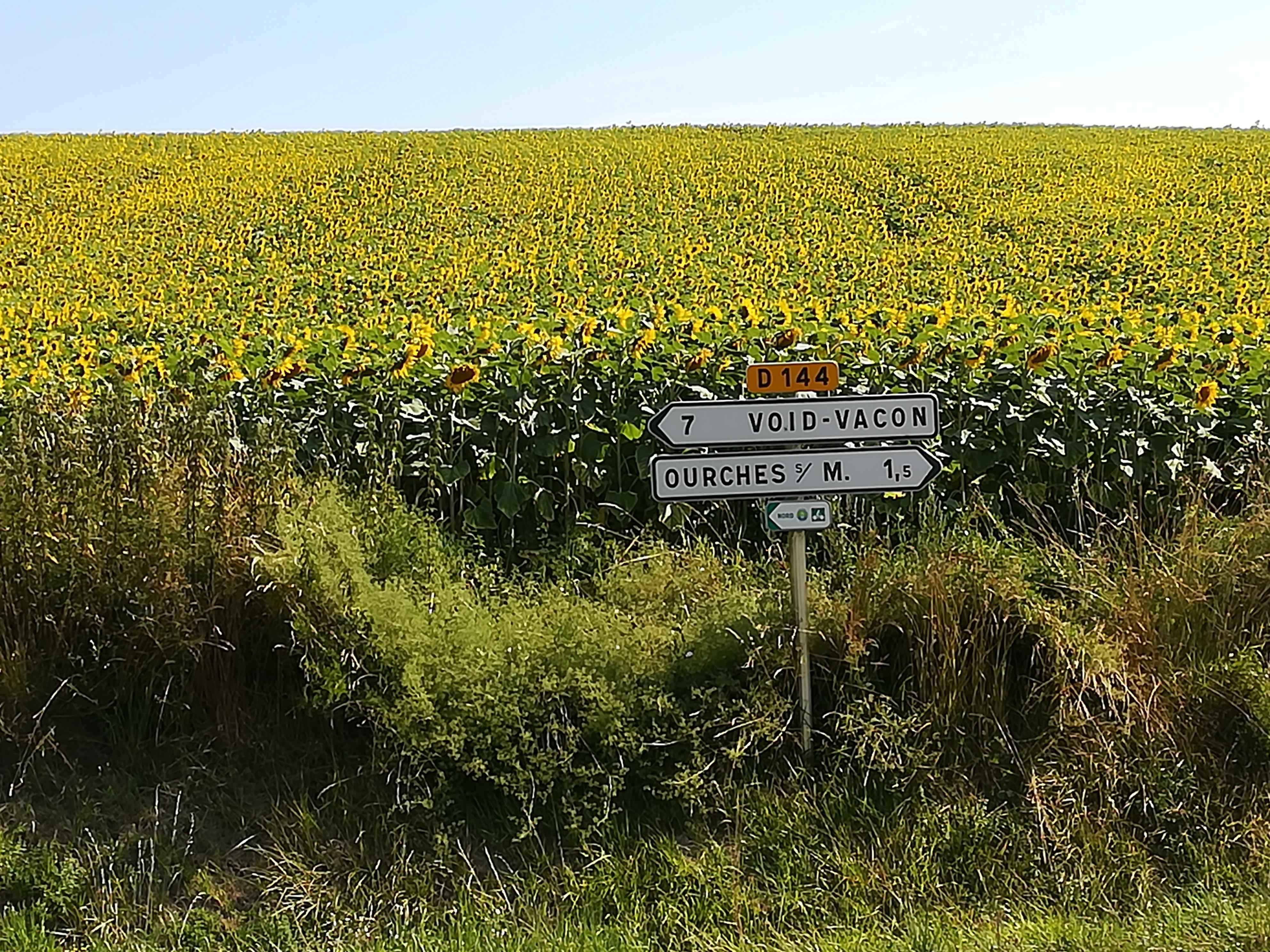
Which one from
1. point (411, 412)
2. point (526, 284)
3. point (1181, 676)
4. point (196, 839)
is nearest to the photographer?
point (196, 839)

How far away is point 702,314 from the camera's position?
598 cm

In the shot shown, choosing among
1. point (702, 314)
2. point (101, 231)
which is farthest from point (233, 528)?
point (101, 231)

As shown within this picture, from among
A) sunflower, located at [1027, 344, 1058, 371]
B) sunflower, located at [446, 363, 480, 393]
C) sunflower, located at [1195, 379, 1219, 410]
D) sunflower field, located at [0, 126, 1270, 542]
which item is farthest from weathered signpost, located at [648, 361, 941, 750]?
sunflower, located at [1195, 379, 1219, 410]

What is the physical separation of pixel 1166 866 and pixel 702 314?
336 cm

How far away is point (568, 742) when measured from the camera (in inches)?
145

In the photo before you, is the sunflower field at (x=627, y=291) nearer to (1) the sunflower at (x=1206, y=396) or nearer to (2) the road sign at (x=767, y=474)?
(1) the sunflower at (x=1206, y=396)

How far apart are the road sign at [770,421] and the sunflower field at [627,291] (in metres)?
1.10

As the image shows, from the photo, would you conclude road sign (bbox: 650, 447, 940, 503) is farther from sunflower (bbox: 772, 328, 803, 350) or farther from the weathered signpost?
sunflower (bbox: 772, 328, 803, 350)

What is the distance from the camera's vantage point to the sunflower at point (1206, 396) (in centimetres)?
496

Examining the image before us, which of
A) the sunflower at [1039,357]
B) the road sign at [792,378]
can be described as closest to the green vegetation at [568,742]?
the road sign at [792,378]

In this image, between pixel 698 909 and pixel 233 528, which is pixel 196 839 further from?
pixel 698 909

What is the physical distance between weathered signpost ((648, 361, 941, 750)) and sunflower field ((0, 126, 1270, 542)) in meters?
1.08

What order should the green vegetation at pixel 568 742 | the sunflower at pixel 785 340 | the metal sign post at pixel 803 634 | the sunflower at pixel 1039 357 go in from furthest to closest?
the sunflower at pixel 785 340
the sunflower at pixel 1039 357
the metal sign post at pixel 803 634
the green vegetation at pixel 568 742

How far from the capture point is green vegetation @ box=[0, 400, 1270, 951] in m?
3.41
